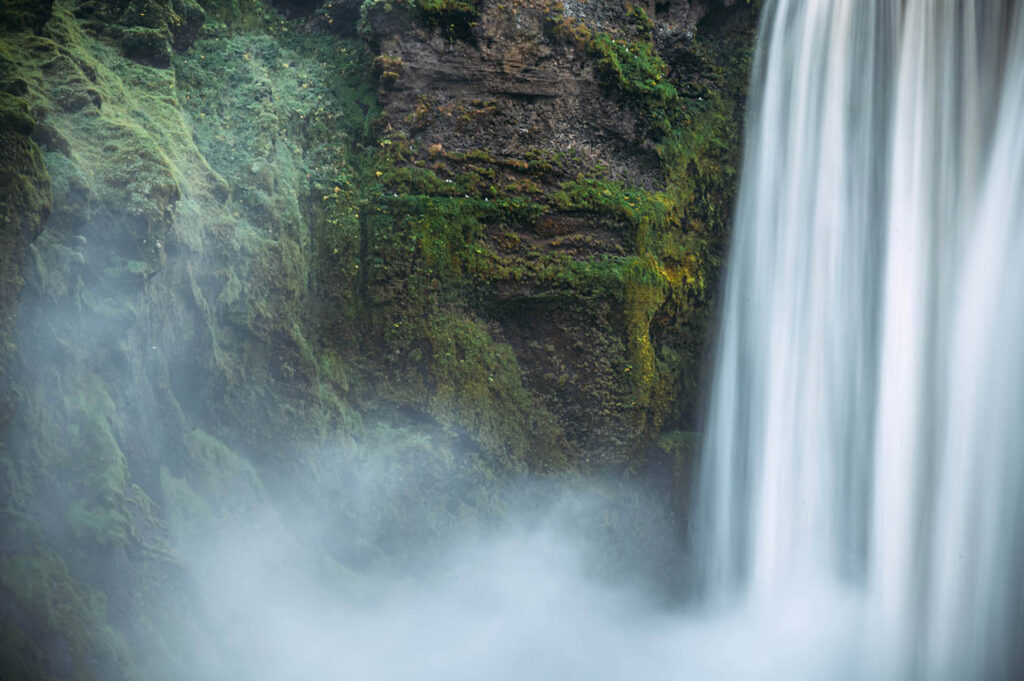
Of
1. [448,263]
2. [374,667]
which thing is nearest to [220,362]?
[448,263]

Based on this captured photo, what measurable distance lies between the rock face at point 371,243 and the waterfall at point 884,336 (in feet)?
2.66

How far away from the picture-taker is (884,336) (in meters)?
7.99

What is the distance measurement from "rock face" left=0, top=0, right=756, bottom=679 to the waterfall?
81 centimetres

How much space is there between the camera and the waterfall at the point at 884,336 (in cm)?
699

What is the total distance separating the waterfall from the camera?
699 centimetres

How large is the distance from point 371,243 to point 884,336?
5286 mm

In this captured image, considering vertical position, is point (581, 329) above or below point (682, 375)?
above

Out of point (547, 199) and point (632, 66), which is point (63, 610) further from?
point (632, 66)

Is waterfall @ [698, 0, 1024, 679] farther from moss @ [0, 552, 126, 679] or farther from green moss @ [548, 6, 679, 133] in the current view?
moss @ [0, 552, 126, 679]

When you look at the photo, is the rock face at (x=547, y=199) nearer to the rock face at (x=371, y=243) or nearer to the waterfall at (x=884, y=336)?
the rock face at (x=371, y=243)

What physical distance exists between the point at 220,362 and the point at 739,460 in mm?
5673

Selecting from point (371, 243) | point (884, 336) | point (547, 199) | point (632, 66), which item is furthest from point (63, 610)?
point (632, 66)

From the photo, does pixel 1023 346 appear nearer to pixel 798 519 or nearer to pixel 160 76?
pixel 798 519

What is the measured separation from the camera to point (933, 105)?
7777mm
